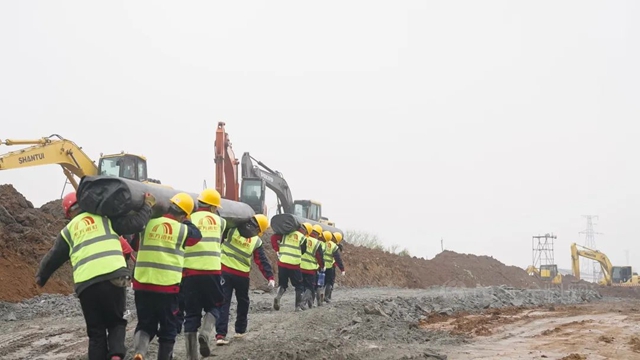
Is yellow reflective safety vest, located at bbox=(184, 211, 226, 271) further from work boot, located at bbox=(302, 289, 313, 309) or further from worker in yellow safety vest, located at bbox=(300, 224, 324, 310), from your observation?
work boot, located at bbox=(302, 289, 313, 309)

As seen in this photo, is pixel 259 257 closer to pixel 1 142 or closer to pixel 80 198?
pixel 80 198

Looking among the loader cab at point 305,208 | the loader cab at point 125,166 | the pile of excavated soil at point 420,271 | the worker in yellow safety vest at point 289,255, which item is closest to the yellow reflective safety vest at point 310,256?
the worker in yellow safety vest at point 289,255

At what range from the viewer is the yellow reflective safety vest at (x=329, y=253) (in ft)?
53.9

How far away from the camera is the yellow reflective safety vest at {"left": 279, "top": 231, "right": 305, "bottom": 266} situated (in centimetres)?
1353

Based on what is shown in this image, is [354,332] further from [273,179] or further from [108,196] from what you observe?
[273,179]

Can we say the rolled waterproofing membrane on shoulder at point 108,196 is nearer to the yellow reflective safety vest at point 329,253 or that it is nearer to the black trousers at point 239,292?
the black trousers at point 239,292

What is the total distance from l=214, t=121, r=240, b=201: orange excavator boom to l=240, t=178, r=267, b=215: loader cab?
1.68 feet

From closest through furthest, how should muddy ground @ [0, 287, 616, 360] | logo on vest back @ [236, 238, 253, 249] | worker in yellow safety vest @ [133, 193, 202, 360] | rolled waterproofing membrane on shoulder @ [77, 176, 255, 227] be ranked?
rolled waterproofing membrane on shoulder @ [77, 176, 255, 227] < worker in yellow safety vest @ [133, 193, 202, 360] < muddy ground @ [0, 287, 616, 360] < logo on vest back @ [236, 238, 253, 249]

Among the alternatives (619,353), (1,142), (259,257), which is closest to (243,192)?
(1,142)

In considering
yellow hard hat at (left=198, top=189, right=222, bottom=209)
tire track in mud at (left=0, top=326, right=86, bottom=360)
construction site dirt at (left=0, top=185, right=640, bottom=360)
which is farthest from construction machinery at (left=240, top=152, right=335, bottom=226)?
yellow hard hat at (left=198, top=189, right=222, bottom=209)

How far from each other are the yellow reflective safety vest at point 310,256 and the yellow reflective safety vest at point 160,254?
777 cm

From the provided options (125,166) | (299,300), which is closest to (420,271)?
(125,166)

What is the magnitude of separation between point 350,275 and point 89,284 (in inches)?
1135

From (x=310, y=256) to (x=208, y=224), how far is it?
6946 mm
